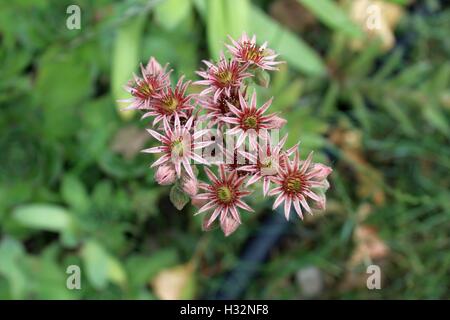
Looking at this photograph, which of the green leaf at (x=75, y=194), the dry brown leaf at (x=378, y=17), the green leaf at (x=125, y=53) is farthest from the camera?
the dry brown leaf at (x=378, y=17)

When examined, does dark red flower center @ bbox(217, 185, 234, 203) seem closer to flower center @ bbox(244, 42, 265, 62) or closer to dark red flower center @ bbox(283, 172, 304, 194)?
dark red flower center @ bbox(283, 172, 304, 194)

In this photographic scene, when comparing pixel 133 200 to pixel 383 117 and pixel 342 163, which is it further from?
pixel 383 117

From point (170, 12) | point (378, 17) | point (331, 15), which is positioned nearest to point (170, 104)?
point (170, 12)

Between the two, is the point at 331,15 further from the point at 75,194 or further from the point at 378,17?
the point at 75,194

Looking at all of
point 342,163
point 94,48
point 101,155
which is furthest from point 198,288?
point 94,48

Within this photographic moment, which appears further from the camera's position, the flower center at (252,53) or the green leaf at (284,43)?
the green leaf at (284,43)

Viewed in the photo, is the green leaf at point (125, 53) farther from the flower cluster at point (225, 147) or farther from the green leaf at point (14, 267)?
the flower cluster at point (225, 147)

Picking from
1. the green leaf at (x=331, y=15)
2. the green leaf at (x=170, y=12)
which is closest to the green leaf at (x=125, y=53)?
the green leaf at (x=170, y=12)
